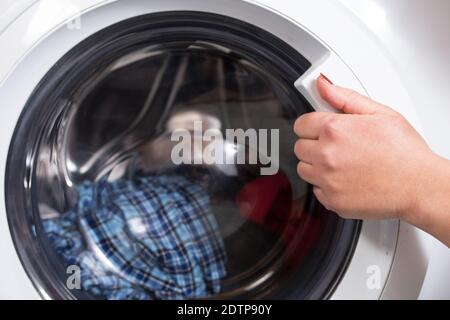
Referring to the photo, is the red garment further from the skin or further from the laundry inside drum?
the skin

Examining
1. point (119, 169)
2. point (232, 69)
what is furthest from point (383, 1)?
point (119, 169)

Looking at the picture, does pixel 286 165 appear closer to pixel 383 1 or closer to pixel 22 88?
pixel 383 1

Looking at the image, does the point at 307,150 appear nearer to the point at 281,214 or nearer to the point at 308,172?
the point at 308,172

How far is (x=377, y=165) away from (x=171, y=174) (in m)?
0.41

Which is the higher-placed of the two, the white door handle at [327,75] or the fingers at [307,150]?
the white door handle at [327,75]

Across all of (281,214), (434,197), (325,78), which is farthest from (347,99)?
(281,214)

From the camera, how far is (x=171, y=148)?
2.92 ft

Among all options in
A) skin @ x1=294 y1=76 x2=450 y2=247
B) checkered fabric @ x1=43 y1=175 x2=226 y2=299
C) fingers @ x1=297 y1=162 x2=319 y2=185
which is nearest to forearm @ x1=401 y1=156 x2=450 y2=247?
skin @ x1=294 y1=76 x2=450 y2=247

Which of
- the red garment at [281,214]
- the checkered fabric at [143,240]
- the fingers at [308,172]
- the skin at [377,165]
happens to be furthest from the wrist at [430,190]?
the checkered fabric at [143,240]

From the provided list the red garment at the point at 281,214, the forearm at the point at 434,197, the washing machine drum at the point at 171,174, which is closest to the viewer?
the forearm at the point at 434,197

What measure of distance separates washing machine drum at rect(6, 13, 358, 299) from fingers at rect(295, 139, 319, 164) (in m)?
0.10

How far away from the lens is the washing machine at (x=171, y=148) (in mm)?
594

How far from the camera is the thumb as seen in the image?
0.58 meters

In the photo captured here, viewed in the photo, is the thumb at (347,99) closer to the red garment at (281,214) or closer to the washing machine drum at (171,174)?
the washing machine drum at (171,174)
